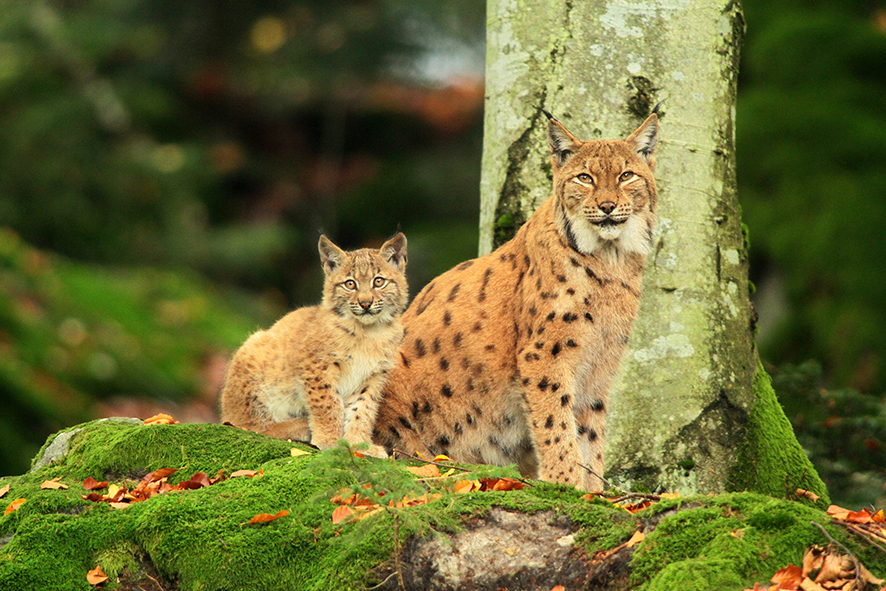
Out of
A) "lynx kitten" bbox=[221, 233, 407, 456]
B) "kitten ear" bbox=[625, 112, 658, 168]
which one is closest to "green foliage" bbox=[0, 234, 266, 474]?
"lynx kitten" bbox=[221, 233, 407, 456]

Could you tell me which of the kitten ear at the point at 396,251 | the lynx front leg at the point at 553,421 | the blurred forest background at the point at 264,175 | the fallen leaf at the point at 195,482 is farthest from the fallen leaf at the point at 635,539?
the blurred forest background at the point at 264,175

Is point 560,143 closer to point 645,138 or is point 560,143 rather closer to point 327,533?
point 645,138

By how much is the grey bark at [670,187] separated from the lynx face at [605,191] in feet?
2.35

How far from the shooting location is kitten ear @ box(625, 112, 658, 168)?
238 inches

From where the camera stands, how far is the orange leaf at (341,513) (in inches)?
192

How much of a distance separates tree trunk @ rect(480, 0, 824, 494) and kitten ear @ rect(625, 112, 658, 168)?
0.69 metres

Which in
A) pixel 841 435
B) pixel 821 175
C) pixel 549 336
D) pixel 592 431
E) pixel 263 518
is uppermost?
pixel 821 175

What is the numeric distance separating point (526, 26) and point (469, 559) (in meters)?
4.08

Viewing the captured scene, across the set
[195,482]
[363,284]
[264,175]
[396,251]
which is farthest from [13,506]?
[264,175]

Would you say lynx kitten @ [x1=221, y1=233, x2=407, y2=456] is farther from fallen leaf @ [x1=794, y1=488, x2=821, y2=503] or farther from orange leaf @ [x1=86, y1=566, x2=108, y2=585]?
fallen leaf @ [x1=794, y1=488, x2=821, y2=503]

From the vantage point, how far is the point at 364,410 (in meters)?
6.28

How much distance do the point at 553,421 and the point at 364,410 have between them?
1.20m

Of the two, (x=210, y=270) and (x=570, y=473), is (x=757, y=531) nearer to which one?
(x=570, y=473)

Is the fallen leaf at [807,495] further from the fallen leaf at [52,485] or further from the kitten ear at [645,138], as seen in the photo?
the fallen leaf at [52,485]
